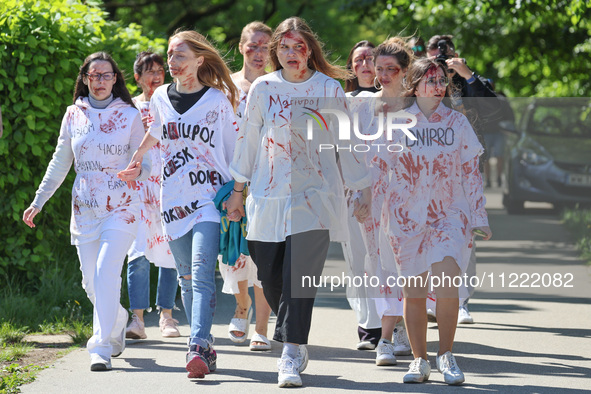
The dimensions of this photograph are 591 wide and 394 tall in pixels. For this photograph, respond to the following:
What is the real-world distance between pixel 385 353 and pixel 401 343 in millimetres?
414

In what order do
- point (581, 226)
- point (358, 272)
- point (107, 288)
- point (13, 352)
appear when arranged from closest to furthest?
point (107, 288), point (13, 352), point (358, 272), point (581, 226)

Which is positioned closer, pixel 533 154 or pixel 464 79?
pixel 464 79

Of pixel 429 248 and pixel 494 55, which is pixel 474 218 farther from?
pixel 494 55

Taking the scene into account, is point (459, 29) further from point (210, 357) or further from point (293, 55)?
point (210, 357)

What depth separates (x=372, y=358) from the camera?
7.01 meters

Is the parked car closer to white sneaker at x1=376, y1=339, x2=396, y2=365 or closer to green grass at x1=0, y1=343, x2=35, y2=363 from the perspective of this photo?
white sneaker at x1=376, y1=339, x2=396, y2=365

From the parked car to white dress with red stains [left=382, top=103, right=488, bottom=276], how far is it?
10934 mm

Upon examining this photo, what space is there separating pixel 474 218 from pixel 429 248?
1.03ft

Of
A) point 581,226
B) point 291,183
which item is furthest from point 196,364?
point 581,226

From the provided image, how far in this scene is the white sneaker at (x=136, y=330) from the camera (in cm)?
766

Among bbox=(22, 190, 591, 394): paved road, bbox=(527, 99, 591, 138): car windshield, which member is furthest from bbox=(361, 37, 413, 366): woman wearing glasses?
bbox=(527, 99, 591, 138): car windshield

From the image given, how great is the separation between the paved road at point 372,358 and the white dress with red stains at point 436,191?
0.77m

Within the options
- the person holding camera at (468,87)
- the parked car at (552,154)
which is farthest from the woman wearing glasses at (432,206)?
the parked car at (552,154)

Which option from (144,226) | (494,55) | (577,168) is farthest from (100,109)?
(494,55)
